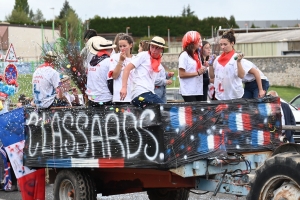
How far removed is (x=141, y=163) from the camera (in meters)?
7.61

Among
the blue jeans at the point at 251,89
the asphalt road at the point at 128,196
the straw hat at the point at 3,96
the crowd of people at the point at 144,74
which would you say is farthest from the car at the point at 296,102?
the crowd of people at the point at 144,74

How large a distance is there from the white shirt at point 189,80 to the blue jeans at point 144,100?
1.45 metres

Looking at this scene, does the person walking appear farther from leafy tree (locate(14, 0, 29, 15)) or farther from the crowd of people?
leafy tree (locate(14, 0, 29, 15))

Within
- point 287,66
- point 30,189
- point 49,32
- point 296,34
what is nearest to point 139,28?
point 49,32

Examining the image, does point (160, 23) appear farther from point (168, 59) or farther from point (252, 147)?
point (252, 147)

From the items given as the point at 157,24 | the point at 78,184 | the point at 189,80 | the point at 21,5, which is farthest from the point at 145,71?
the point at 21,5

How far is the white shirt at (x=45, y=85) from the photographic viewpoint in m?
9.92

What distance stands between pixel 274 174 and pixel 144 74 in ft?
8.03

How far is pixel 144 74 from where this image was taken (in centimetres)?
836

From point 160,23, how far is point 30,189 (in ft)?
315

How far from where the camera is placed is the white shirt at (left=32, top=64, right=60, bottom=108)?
9916 millimetres

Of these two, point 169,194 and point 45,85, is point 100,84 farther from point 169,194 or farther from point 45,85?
point 169,194

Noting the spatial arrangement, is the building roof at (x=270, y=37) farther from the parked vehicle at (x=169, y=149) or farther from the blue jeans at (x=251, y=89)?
the parked vehicle at (x=169, y=149)

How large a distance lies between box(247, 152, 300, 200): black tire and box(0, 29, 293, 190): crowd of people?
195cm
